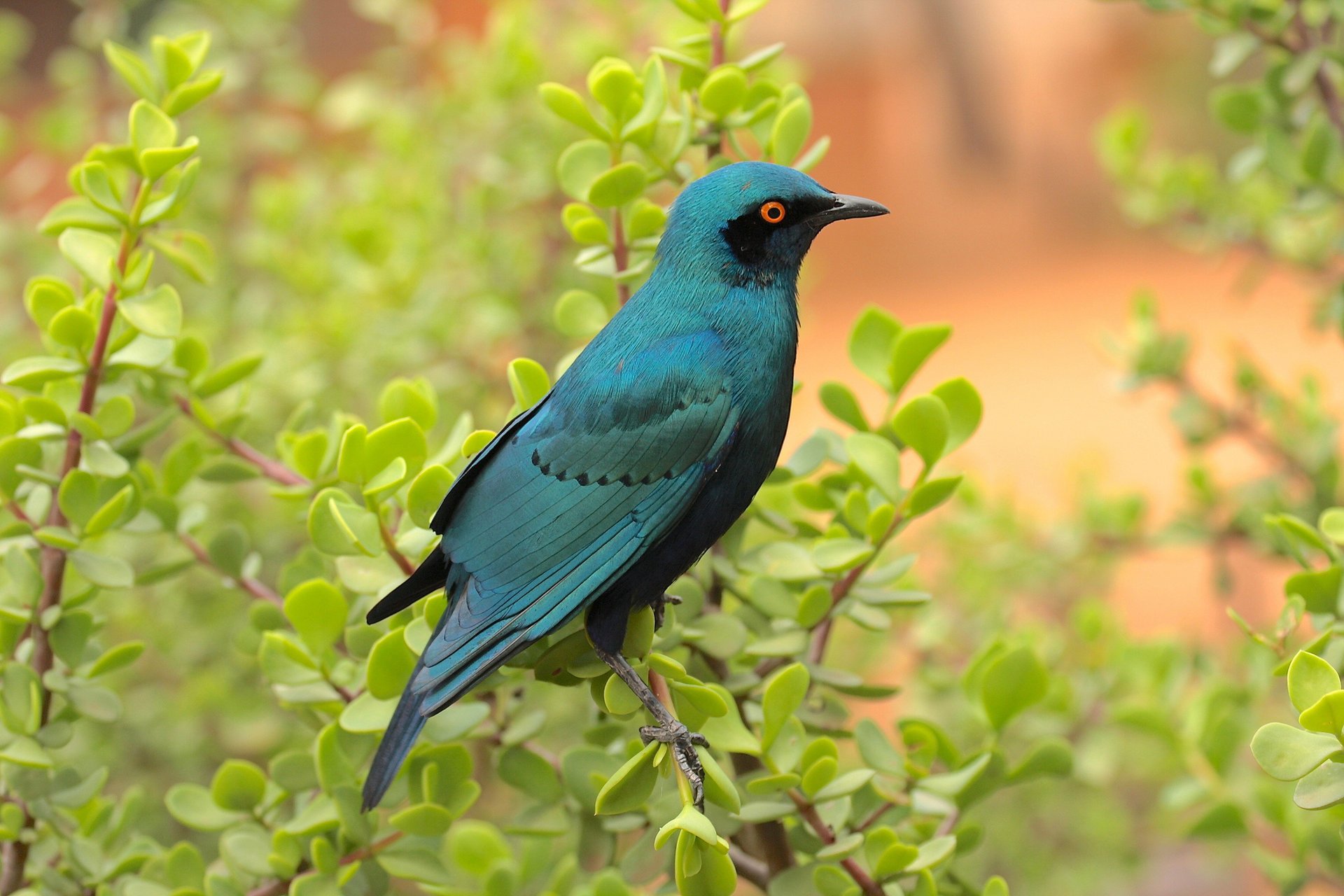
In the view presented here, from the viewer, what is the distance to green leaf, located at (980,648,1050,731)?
1158 millimetres

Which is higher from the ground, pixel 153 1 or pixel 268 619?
pixel 153 1

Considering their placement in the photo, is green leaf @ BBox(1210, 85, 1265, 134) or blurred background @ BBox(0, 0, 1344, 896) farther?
blurred background @ BBox(0, 0, 1344, 896)

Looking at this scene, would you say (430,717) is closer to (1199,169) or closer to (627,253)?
(627,253)

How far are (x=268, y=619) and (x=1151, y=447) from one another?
19.1ft

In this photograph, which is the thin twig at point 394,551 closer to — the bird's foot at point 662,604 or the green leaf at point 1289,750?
the bird's foot at point 662,604

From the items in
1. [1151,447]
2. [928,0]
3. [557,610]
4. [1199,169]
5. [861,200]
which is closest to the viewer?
[557,610]

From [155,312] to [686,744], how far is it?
64 centimetres

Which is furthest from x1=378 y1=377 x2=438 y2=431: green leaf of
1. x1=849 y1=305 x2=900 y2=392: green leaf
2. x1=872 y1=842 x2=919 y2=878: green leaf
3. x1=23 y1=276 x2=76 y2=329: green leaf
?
x1=872 y1=842 x2=919 y2=878: green leaf

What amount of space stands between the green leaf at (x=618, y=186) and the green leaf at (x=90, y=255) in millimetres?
468

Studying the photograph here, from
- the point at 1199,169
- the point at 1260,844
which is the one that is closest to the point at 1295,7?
the point at 1199,169

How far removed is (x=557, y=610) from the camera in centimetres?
104

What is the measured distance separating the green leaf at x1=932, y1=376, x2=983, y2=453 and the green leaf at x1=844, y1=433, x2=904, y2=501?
6 centimetres

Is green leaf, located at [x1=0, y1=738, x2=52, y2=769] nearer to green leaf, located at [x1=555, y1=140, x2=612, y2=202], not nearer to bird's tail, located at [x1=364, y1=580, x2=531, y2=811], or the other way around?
bird's tail, located at [x1=364, y1=580, x2=531, y2=811]

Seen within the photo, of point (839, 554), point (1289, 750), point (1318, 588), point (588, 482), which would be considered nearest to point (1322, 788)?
point (1289, 750)
